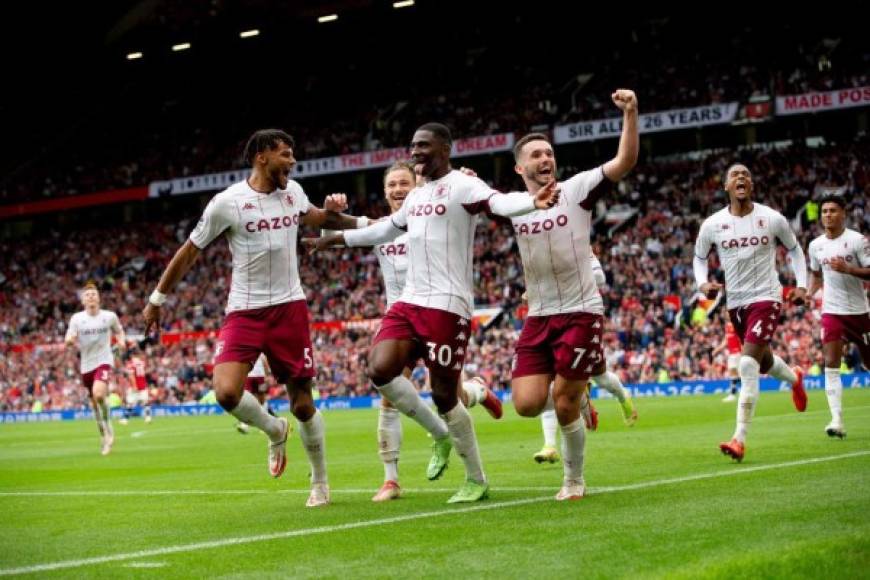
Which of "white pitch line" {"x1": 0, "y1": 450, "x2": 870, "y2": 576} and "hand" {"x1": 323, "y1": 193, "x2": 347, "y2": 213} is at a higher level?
"hand" {"x1": 323, "y1": 193, "x2": 347, "y2": 213}

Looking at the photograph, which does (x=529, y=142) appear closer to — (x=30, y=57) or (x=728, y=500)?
(x=728, y=500)

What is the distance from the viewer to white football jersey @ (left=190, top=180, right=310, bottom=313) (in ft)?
33.0

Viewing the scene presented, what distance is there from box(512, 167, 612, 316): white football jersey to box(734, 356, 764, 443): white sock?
3.14 meters

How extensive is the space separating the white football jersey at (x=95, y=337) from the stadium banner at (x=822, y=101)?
102ft

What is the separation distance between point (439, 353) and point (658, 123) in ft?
135

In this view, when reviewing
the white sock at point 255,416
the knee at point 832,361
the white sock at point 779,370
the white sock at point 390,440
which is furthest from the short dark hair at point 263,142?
the knee at point 832,361

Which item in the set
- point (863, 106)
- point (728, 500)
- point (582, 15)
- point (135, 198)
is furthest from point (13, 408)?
point (728, 500)

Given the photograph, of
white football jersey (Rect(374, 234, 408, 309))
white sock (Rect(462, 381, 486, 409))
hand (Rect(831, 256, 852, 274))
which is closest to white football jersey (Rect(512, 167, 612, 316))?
Answer: white football jersey (Rect(374, 234, 408, 309))

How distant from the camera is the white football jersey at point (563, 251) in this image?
9328 mm

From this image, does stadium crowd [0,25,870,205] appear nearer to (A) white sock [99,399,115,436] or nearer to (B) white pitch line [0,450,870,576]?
(A) white sock [99,399,115,436]

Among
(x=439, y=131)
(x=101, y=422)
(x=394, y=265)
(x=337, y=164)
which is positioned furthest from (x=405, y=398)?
(x=337, y=164)

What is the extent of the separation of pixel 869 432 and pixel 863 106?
1299 inches

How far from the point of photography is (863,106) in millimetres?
44812

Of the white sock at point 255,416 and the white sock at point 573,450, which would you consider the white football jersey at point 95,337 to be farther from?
the white sock at point 573,450
